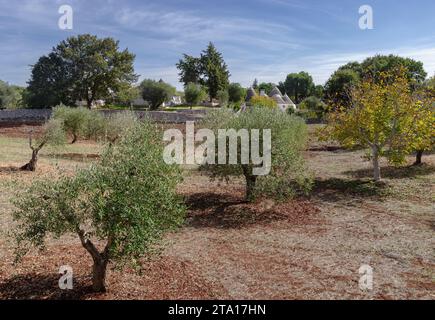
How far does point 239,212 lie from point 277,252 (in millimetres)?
5571

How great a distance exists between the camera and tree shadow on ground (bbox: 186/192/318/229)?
17.8 meters

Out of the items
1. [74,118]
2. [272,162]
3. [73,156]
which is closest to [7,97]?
[74,118]

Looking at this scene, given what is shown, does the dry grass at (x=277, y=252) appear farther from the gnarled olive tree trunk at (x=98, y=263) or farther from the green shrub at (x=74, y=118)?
the green shrub at (x=74, y=118)

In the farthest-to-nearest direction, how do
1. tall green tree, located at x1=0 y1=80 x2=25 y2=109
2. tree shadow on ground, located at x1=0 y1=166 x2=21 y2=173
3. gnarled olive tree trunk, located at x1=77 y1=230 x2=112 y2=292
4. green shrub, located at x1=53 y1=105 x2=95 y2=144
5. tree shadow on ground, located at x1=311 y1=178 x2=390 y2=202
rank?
tall green tree, located at x1=0 y1=80 x2=25 y2=109
green shrub, located at x1=53 y1=105 x2=95 y2=144
tree shadow on ground, located at x1=0 y1=166 x2=21 y2=173
tree shadow on ground, located at x1=311 y1=178 x2=390 y2=202
gnarled olive tree trunk, located at x1=77 y1=230 x2=112 y2=292

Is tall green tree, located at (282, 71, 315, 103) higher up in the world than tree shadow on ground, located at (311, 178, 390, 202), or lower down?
higher up

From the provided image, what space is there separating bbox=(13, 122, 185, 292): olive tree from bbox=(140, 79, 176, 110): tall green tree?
2717 inches

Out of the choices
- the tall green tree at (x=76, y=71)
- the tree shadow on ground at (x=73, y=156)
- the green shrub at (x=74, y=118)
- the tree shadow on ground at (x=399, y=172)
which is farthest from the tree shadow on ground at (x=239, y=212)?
the tall green tree at (x=76, y=71)

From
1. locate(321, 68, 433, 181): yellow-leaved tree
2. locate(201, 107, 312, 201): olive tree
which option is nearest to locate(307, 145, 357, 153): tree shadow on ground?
locate(321, 68, 433, 181): yellow-leaved tree

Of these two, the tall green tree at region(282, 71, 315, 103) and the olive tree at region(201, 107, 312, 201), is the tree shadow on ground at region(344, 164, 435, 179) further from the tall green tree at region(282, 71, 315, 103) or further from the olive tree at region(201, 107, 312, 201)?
the tall green tree at region(282, 71, 315, 103)

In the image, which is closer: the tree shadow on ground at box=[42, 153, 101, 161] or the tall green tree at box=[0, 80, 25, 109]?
the tree shadow on ground at box=[42, 153, 101, 161]

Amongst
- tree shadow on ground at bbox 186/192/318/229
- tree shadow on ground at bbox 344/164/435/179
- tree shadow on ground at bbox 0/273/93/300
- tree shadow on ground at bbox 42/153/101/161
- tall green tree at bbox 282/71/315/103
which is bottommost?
tree shadow on ground at bbox 0/273/93/300

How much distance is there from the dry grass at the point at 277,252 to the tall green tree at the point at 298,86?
393 ft

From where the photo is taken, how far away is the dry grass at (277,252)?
34.6 feet
